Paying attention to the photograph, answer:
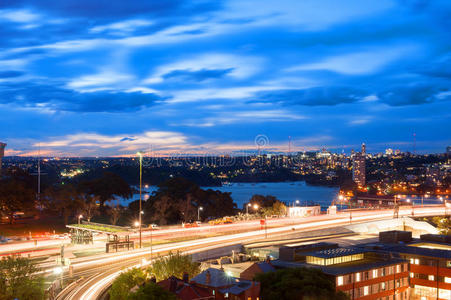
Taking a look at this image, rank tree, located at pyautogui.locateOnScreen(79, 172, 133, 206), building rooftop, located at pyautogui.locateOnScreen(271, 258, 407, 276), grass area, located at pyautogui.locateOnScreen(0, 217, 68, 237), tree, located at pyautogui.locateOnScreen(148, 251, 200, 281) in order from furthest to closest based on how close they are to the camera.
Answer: tree, located at pyautogui.locateOnScreen(79, 172, 133, 206), grass area, located at pyautogui.locateOnScreen(0, 217, 68, 237), building rooftop, located at pyautogui.locateOnScreen(271, 258, 407, 276), tree, located at pyautogui.locateOnScreen(148, 251, 200, 281)

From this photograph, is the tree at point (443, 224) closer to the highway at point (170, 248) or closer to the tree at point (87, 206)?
the highway at point (170, 248)

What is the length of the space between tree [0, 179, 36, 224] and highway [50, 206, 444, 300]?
1953cm

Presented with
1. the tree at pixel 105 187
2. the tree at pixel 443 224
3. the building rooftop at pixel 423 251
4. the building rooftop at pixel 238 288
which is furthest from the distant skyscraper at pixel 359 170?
the building rooftop at pixel 238 288

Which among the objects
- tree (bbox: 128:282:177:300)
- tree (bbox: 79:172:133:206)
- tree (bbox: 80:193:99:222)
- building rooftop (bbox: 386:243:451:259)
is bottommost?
building rooftop (bbox: 386:243:451:259)

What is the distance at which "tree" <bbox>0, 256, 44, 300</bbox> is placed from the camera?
69.7ft

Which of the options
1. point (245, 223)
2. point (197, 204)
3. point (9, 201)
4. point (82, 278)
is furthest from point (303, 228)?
point (9, 201)

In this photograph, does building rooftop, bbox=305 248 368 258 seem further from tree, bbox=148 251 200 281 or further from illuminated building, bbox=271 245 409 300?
tree, bbox=148 251 200 281

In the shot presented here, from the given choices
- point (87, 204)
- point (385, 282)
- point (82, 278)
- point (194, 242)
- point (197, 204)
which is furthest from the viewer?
point (197, 204)

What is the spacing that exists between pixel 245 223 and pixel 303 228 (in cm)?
637

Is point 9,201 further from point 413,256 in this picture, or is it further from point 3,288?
point 413,256

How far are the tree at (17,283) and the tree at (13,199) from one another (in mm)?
27914

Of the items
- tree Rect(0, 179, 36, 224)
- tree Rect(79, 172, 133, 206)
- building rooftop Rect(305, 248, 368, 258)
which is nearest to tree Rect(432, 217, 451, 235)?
building rooftop Rect(305, 248, 368, 258)

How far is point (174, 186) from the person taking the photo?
65.1m

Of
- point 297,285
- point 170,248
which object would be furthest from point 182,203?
point 297,285
